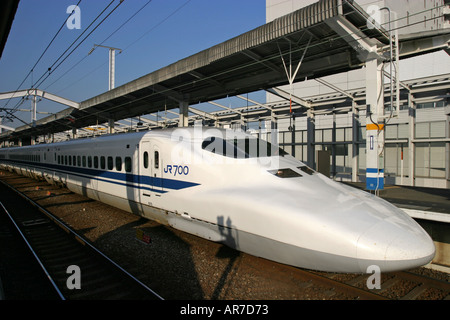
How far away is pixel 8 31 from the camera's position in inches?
180

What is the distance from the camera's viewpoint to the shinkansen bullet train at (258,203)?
4211mm

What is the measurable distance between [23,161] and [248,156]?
81.4 feet

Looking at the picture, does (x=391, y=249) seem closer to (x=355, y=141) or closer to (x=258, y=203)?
(x=258, y=203)

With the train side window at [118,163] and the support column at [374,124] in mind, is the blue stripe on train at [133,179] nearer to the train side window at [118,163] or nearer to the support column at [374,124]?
the train side window at [118,163]

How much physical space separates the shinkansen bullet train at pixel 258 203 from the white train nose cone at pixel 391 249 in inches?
0.5

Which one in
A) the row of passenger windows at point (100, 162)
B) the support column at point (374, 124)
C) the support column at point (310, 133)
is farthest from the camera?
the support column at point (310, 133)

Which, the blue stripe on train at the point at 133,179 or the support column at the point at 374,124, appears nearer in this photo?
the blue stripe on train at the point at 133,179

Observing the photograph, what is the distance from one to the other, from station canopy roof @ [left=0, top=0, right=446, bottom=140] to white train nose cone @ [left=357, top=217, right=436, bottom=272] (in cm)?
565

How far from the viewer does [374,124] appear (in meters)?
9.44

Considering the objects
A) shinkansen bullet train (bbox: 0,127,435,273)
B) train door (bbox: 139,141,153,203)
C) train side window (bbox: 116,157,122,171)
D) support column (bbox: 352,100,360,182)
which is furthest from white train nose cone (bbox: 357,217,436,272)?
support column (bbox: 352,100,360,182)

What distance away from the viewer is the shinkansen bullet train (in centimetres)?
421

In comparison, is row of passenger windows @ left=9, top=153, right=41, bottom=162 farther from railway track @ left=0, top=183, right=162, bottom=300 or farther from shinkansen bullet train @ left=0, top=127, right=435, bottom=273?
shinkansen bullet train @ left=0, top=127, right=435, bottom=273

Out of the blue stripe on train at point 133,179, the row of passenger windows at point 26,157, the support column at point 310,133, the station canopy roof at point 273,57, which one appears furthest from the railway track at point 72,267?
the row of passenger windows at point 26,157
